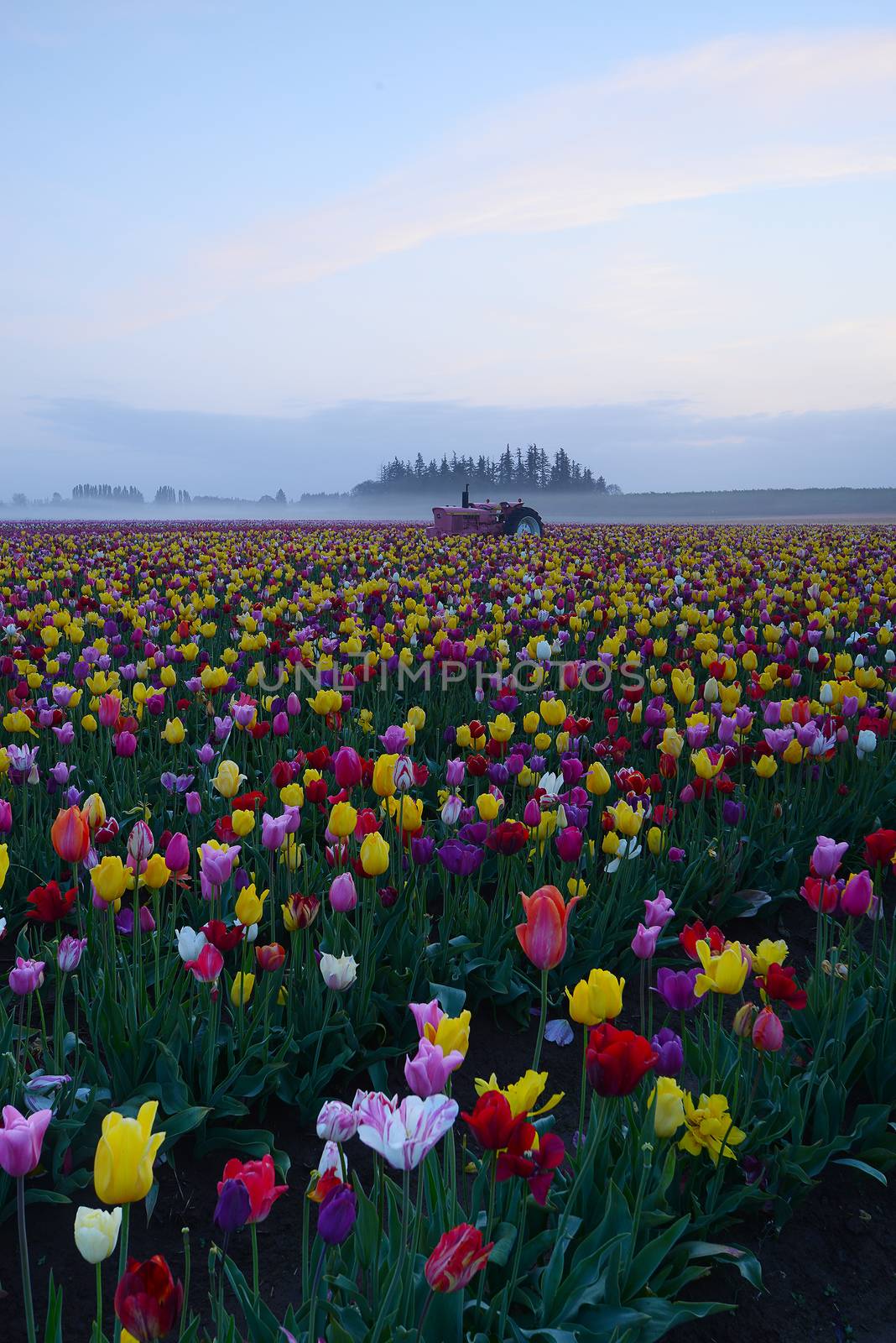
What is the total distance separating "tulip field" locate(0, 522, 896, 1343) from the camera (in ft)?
6.07

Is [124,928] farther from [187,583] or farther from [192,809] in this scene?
[187,583]

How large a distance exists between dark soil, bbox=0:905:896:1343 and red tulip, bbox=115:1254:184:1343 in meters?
1.04

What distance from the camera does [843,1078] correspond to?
110 inches

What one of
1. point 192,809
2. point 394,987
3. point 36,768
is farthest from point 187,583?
point 394,987

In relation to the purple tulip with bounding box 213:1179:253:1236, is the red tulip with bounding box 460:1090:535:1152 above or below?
above

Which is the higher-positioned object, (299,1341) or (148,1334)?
(148,1334)

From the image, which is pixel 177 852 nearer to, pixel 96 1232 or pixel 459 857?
pixel 459 857

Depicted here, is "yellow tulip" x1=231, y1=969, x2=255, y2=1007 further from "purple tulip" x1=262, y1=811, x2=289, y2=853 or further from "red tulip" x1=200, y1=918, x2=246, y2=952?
"purple tulip" x1=262, y1=811, x2=289, y2=853

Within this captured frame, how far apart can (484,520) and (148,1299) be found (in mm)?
25522

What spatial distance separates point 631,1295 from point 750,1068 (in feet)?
2.76

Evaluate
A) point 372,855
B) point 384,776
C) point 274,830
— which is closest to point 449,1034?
point 372,855

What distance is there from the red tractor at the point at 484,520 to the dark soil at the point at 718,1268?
2274cm

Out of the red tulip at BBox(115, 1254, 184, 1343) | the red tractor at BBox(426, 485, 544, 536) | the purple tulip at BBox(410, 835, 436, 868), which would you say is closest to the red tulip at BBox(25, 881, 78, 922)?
the purple tulip at BBox(410, 835, 436, 868)

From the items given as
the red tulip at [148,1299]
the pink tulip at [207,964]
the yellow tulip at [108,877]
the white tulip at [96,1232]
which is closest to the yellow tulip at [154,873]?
the yellow tulip at [108,877]
